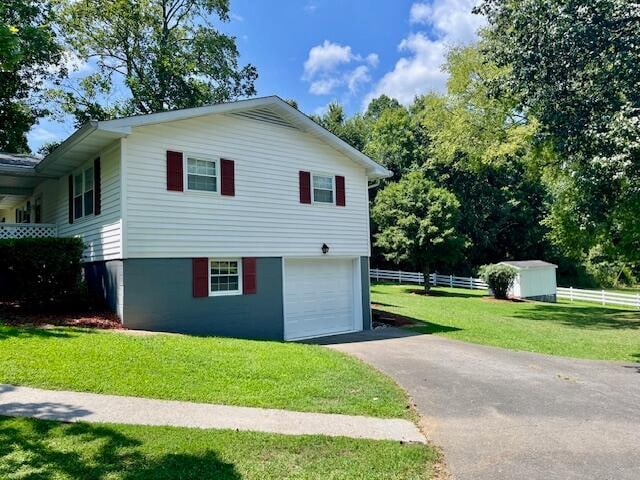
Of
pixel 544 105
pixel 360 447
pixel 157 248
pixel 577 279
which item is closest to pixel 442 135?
pixel 544 105

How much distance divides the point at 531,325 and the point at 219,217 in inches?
477

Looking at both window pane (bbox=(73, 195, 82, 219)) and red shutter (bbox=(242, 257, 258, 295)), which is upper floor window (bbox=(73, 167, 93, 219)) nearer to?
window pane (bbox=(73, 195, 82, 219))

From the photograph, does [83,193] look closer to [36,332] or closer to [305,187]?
[36,332]

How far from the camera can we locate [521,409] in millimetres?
6727

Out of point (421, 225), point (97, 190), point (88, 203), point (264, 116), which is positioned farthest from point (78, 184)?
point (421, 225)

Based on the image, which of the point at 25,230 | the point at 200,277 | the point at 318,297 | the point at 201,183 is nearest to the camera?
the point at 200,277

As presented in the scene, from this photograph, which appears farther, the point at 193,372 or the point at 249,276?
the point at 249,276

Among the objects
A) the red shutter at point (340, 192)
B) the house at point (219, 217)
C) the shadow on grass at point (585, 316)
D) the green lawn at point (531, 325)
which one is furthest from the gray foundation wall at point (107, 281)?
the shadow on grass at point (585, 316)

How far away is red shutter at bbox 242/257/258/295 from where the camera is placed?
12578 mm

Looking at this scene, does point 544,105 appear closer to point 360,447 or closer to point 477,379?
point 477,379

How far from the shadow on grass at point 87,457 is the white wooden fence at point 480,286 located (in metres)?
28.7

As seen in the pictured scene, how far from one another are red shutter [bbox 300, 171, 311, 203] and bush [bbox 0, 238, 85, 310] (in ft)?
20.4

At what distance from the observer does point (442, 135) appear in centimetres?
2508

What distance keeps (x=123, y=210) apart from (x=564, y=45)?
11.8 meters
